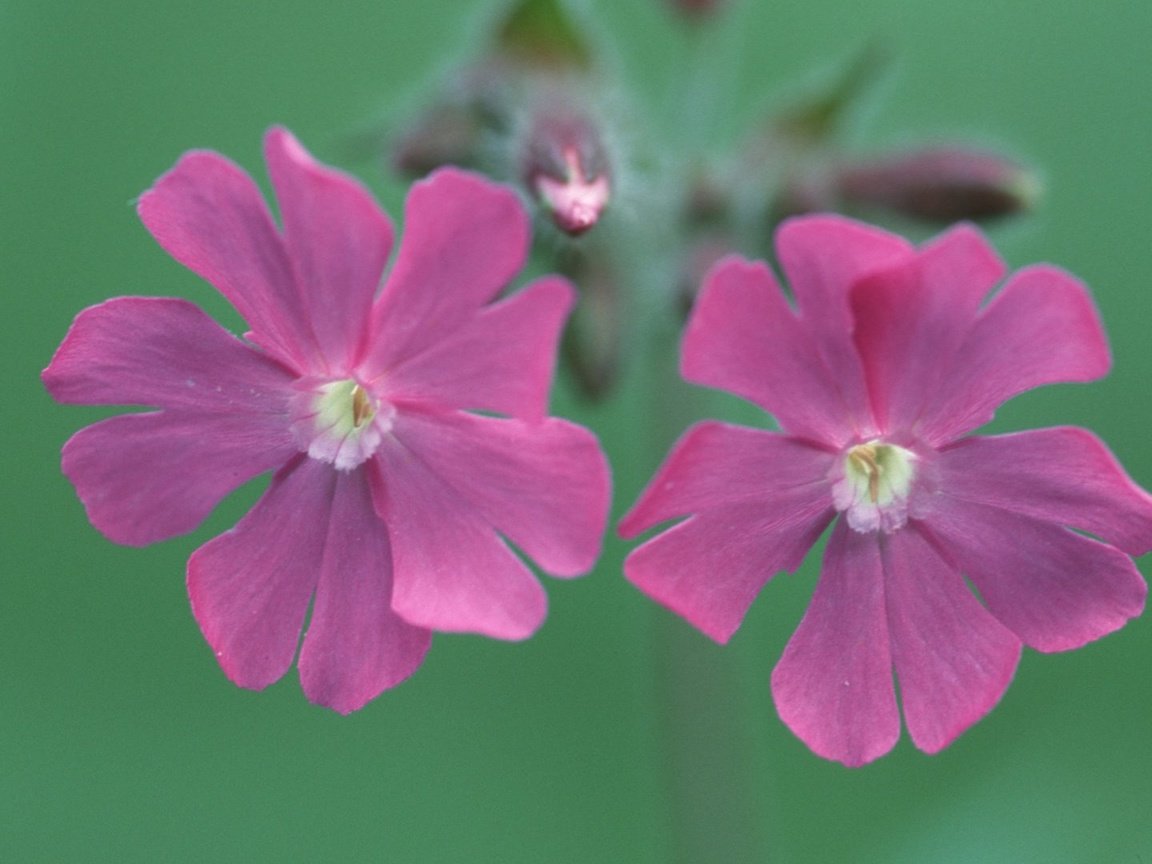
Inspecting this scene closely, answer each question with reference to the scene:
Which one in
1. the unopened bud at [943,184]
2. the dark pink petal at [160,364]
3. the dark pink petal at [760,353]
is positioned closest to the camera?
the dark pink petal at [760,353]

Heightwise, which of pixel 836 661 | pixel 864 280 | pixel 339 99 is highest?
pixel 339 99

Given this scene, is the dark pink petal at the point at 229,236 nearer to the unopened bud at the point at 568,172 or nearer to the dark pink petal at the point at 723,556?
the unopened bud at the point at 568,172

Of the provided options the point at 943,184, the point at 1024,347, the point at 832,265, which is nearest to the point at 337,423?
the point at 832,265

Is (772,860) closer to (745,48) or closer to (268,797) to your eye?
(268,797)

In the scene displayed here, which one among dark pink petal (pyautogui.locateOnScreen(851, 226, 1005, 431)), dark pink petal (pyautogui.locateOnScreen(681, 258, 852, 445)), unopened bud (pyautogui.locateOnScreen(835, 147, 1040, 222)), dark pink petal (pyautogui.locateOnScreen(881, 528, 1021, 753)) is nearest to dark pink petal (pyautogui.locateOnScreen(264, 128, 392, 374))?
dark pink petal (pyautogui.locateOnScreen(681, 258, 852, 445))

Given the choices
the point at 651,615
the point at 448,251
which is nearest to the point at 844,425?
the point at 448,251

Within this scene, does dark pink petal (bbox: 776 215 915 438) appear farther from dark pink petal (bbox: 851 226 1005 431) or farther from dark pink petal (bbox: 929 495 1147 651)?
dark pink petal (bbox: 929 495 1147 651)

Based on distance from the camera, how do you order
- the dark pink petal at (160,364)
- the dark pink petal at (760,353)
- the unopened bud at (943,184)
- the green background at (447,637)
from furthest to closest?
1. the green background at (447,637)
2. the unopened bud at (943,184)
3. the dark pink petal at (160,364)
4. the dark pink petal at (760,353)

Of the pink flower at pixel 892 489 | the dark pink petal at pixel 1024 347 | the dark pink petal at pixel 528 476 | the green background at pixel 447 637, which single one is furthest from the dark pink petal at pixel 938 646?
the green background at pixel 447 637

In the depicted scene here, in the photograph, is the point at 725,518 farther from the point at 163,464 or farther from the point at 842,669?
the point at 163,464
